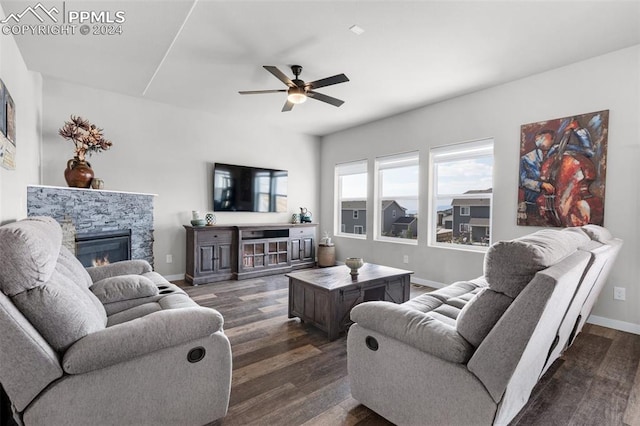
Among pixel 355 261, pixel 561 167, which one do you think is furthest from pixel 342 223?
pixel 561 167

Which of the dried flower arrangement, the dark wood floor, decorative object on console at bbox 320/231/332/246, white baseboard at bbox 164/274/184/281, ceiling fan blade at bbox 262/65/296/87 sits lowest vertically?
the dark wood floor

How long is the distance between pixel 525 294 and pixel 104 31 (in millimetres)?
3523

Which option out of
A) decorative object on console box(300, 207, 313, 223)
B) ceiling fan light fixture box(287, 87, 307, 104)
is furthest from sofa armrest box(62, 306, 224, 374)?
decorative object on console box(300, 207, 313, 223)

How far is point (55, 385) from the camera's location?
114 centimetres

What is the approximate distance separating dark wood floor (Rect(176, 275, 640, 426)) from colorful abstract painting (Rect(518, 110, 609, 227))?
1.17 meters

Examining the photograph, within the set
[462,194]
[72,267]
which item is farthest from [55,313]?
[462,194]

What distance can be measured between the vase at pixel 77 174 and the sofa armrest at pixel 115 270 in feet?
4.45

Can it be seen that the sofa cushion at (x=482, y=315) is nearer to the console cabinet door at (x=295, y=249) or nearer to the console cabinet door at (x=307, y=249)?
the console cabinet door at (x=295, y=249)

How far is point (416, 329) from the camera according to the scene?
4.72 feet

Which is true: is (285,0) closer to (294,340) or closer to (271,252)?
(294,340)

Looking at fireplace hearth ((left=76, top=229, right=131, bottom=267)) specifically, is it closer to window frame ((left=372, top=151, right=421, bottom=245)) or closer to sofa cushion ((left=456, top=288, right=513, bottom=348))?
window frame ((left=372, top=151, right=421, bottom=245))

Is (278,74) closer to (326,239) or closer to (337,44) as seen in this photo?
(337,44)

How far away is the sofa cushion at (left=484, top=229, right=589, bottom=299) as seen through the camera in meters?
1.15

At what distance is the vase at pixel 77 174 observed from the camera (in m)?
3.39
